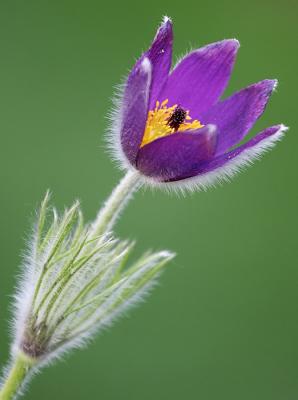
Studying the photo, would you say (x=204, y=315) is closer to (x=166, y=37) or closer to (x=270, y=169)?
(x=270, y=169)

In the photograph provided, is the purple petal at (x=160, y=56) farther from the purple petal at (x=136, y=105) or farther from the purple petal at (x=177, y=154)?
the purple petal at (x=177, y=154)

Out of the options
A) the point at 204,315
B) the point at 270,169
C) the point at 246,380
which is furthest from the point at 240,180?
the point at 246,380

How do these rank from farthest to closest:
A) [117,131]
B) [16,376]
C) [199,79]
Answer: [199,79] < [117,131] < [16,376]

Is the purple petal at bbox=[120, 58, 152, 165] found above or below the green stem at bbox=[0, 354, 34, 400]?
above

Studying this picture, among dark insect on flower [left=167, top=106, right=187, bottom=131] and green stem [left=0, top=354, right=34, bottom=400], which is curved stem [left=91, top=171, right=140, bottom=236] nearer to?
dark insect on flower [left=167, top=106, right=187, bottom=131]

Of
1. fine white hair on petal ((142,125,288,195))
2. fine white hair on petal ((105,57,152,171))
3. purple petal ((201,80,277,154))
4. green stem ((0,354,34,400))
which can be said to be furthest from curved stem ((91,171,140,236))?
green stem ((0,354,34,400))

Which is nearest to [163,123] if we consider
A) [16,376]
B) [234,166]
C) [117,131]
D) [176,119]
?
[176,119]

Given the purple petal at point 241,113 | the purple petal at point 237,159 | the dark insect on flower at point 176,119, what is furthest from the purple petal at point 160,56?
the purple petal at point 237,159

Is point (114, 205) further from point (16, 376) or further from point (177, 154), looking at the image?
point (16, 376)
